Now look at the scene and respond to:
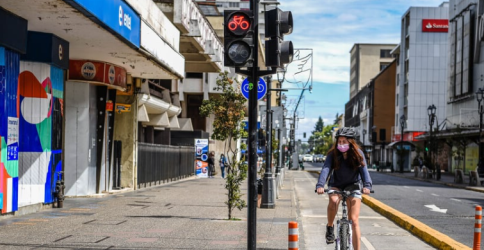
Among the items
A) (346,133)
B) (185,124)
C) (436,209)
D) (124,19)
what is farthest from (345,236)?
(185,124)

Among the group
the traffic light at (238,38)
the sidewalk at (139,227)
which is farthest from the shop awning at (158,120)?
the traffic light at (238,38)

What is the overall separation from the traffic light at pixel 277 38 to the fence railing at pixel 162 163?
19.9 metres

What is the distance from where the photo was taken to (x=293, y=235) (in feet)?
22.8

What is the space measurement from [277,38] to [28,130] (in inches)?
352

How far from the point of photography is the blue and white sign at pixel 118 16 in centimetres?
1426

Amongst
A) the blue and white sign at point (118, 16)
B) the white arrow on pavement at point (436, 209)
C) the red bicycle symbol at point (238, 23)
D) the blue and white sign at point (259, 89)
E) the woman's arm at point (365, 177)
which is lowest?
the white arrow on pavement at point (436, 209)

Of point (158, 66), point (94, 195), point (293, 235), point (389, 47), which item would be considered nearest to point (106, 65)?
point (158, 66)

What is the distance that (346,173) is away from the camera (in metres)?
8.79

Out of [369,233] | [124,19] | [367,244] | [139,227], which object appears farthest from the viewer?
[124,19]

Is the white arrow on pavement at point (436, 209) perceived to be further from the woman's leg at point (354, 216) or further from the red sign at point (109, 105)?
the woman's leg at point (354, 216)

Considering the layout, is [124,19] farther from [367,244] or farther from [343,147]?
[343,147]

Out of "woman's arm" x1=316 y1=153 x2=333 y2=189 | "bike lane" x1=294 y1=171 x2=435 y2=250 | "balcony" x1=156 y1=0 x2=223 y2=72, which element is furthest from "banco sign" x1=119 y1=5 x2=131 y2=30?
"woman's arm" x1=316 y1=153 x2=333 y2=189

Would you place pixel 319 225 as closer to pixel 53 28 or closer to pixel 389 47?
pixel 53 28

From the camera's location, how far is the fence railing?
1167 inches
